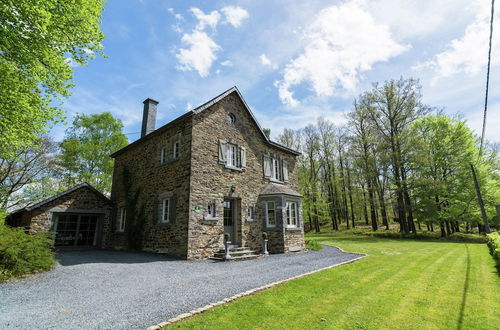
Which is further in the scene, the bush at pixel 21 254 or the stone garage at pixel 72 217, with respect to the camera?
the stone garage at pixel 72 217

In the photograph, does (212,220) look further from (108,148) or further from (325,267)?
(108,148)

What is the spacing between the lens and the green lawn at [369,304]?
14.1 feet

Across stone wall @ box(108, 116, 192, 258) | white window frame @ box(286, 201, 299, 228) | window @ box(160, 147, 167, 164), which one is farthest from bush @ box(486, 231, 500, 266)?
window @ box(160, 147, 167, 164)

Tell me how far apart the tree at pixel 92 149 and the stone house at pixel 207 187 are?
9.04 meters

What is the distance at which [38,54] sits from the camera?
8750mm

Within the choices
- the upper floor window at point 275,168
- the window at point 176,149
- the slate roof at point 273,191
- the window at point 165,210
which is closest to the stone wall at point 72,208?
the window at point 165,210

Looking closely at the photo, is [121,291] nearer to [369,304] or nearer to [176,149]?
[369,304]

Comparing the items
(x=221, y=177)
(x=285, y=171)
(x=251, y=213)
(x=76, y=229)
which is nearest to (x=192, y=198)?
(x=221, y=177)

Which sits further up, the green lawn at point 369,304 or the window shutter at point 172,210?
the window shutter at point 172,210

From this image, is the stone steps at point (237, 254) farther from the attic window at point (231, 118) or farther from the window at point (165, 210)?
the attic window at point (231, 118)

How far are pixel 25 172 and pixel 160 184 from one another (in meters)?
17.0

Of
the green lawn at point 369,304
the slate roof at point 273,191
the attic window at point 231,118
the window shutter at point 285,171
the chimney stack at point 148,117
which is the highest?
the chimney stack at point 148,117

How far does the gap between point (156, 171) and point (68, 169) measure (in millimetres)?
14866

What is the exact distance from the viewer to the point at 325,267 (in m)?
9.15
